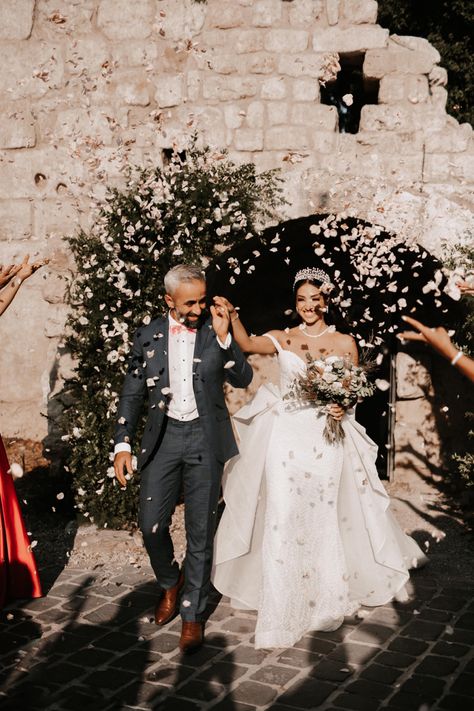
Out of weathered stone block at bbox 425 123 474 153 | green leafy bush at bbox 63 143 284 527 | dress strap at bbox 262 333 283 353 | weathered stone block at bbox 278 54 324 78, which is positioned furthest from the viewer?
weathered stone block at bbox 278 54 324 78

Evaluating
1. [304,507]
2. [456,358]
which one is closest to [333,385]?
[304,507]

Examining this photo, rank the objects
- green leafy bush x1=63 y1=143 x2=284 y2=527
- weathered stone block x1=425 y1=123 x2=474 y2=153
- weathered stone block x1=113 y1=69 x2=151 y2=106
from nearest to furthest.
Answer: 1. green leafy bush x1=63 y1=143 x2=284 y2=527
2. weathered stone block x1=425 y1=123 x2=474 y2=153
3. weathered stone block x1=113 y1=69 x2=151 y2=106

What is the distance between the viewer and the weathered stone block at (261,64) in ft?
21.9

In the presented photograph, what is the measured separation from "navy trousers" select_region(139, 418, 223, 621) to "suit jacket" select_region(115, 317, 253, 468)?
0.07 metres

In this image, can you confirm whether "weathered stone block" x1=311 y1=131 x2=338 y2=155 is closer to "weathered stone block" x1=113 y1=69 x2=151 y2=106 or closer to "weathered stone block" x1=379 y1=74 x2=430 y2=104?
"weathered stone block" x1=379 y1=74 x2=430 y2=104

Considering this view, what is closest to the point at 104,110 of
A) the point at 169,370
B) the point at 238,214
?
the point at 238,214

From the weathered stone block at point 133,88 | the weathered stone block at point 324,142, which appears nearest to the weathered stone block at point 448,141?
the weathered stone block at point 324,142

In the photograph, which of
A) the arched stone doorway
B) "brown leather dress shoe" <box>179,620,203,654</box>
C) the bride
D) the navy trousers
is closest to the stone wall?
the arched stone doorway

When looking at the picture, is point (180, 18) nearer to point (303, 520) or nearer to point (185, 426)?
point (185, 426)

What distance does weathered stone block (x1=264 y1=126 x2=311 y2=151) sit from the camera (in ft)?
22.0

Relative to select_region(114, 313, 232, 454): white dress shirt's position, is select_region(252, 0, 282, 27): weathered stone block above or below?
above

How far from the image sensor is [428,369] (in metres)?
7.51

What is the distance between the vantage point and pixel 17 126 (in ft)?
23.4

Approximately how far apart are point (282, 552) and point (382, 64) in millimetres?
4615
